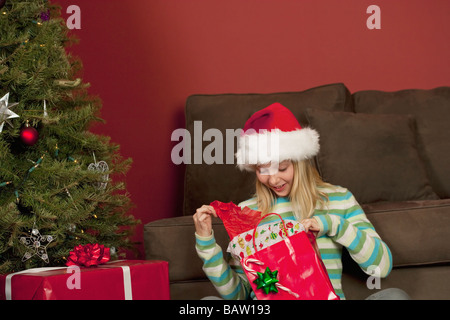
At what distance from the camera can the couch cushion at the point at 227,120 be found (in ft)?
7.40

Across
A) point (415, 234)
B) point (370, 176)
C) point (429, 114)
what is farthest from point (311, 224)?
point (429, 114)

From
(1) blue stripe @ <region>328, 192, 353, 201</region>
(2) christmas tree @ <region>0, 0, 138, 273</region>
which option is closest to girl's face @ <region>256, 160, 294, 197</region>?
(1) blue stripe @ <region>328, 192, 353, 201</region>

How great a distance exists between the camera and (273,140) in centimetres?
156

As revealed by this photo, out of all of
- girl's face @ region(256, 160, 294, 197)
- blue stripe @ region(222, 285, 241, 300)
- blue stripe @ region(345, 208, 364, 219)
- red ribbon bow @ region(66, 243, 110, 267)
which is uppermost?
girl's face @ region(256, 160, 294, 197)

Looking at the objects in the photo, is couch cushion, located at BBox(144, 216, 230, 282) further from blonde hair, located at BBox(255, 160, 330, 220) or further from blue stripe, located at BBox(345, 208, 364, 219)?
blue stripe, located at BBox(345, 208, 364, 219)

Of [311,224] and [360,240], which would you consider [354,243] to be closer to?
[360,240]

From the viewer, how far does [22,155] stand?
1.57m

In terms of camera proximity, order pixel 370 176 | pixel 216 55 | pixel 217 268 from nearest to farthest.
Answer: pixel 217 268, pixel 370 176, pixel 216 55

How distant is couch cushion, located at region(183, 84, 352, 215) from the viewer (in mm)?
2256

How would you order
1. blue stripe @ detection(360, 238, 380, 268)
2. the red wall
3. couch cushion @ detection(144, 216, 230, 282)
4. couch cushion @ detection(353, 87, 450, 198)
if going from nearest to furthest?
blue stripe @ detection(360, 238, 380, 268) → couch cushion @ detection(144, 216, 230, 282) → couch cushion @ detection(353, 87, 450, 198) → the red wall

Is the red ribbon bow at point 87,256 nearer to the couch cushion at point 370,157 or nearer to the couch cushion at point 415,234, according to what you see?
the couch cushion at point 415,234

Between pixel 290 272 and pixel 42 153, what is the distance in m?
0.82
